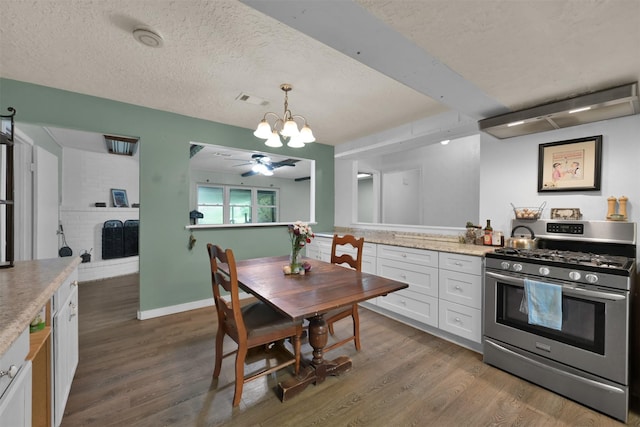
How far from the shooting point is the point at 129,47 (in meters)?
1.83

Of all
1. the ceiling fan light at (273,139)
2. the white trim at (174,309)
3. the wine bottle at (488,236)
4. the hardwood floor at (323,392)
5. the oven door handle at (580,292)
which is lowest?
the hardwood floor at (323,392)

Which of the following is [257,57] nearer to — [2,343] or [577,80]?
[2,343]

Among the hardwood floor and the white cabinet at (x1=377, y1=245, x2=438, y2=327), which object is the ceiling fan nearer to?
the white cabinet at (x1=377, y1=245, x2=438, y2=327)

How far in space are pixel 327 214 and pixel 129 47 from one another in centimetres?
337

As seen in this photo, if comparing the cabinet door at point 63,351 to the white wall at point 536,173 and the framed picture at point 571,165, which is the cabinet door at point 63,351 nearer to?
the white wall at point 536,173

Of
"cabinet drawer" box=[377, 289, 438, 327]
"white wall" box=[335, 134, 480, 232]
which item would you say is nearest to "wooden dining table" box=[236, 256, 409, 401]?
"cabinet drawer" box=[377, 289, 438, 327]

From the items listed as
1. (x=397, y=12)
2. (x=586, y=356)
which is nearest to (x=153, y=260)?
(x=397, y=12)

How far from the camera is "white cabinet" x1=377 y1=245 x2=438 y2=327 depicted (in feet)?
8.58

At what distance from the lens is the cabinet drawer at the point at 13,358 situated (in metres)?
0.76

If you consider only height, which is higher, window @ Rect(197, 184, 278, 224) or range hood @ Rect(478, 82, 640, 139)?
range hood @ Rect(478, 82, 640, 139)

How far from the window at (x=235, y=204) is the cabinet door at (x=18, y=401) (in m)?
7.24

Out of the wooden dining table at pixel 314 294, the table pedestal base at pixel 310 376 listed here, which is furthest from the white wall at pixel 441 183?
the table pedestal base at pixel 310 376

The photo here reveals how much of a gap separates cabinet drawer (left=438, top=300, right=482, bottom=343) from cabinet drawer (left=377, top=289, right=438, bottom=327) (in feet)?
0.23

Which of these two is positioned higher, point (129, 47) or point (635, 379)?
point (129, 47)
